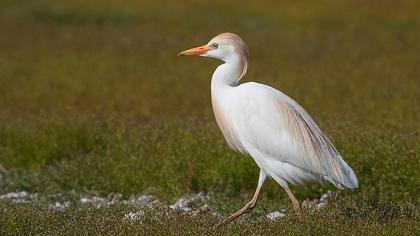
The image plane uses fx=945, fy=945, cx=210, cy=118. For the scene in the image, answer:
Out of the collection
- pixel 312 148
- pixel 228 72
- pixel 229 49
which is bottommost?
pixel 312 148

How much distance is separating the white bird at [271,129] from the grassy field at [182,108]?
1.37 feet

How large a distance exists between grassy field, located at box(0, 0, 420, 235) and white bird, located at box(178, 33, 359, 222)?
0.42m

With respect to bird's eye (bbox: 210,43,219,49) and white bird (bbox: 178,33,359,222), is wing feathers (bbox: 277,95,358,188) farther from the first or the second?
bird's eye (bbox: 210,43,219,49)

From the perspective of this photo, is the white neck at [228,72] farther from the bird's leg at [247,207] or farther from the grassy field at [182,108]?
the grassy field at [182,108]

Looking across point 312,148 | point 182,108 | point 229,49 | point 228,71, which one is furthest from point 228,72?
point 182,108

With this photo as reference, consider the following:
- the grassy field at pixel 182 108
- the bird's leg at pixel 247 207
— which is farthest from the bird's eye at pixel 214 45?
the grassy field at pixel 182 108

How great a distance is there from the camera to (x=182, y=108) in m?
15.8

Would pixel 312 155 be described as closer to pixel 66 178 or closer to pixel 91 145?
pixel 66 178

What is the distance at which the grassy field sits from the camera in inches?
337

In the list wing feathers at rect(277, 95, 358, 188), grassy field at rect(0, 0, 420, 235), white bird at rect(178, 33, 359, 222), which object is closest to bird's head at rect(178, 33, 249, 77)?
white bird at rect(178, 33, 359, 222)

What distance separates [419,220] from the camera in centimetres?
770

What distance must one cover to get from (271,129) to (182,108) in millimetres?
7395

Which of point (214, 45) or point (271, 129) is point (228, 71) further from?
point (271, 129)

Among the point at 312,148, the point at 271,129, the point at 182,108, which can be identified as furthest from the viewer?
the point at 182,108
